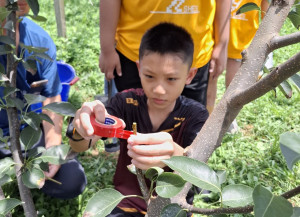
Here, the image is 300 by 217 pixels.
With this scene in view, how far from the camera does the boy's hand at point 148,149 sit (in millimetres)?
703

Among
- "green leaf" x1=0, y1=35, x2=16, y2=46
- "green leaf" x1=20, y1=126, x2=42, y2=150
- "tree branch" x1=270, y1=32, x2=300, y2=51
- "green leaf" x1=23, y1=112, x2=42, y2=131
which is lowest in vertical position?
"green leaf" x1=20, y1=126, x2=42, y2=150

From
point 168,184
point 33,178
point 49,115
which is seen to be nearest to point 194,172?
point 168,184

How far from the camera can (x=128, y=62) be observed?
1.68m

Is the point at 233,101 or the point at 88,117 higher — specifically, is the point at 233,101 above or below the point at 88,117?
above

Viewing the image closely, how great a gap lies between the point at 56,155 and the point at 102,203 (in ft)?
1.47

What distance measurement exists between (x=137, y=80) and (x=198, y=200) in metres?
0.74

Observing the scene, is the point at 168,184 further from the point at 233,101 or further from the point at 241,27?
the point at 241,27

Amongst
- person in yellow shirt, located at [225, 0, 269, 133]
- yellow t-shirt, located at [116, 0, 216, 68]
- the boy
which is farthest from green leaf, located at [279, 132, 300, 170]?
person in yellow shirt, located at [225, 0, 269, 133]

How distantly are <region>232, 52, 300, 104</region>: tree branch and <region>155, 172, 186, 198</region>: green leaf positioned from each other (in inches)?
6.5

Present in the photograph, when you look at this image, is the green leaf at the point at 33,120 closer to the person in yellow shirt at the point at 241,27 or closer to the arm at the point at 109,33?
the arm at the point at 109,33

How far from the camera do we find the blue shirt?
1612 millimetres

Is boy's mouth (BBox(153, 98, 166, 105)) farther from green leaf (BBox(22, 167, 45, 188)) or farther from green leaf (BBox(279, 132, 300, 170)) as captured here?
green leaf (BBox(279, 132, 300, 170))

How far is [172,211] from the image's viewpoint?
1.72 feet

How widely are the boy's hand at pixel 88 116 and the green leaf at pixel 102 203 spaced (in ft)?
0.89
